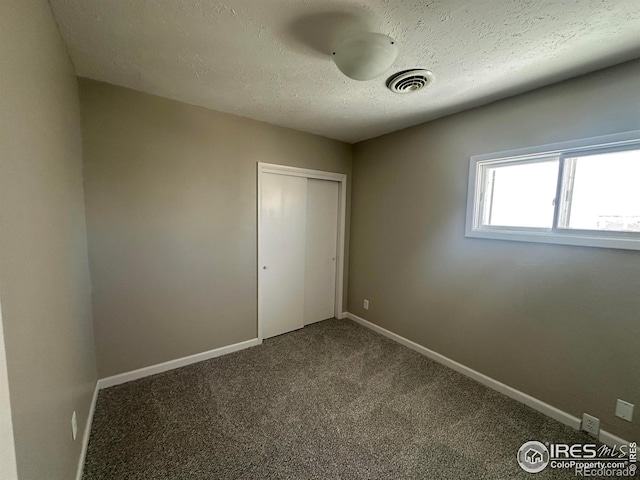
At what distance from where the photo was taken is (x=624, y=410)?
1.58 meters

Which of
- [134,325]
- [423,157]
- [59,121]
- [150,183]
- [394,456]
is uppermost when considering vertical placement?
[423,157]

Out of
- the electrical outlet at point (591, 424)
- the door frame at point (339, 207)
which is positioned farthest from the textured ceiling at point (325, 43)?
the electrical outlet at point (591, 424)

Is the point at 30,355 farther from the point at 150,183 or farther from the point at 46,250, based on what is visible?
the point at 150,183

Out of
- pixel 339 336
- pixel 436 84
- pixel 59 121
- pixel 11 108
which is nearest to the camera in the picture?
pixel 11 108

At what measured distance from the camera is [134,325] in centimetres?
217

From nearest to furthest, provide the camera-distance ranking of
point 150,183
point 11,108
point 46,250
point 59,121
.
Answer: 1. point 11,108
2. point 46,250
3. point 59,121
4. point 150,183

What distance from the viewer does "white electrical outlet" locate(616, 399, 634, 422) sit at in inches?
61.4

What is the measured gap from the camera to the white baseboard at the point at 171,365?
2109 millimetres

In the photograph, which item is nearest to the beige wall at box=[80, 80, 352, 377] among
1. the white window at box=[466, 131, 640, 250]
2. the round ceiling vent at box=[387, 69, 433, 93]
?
the round ceiling vent at box=[387, 69, 433, 93]

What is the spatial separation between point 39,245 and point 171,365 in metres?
1.82

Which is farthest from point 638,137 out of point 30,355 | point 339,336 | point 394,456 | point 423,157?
point 30,355

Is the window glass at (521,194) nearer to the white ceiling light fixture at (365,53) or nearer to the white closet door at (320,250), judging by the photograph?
the white ceiling light fixture at (365,53)

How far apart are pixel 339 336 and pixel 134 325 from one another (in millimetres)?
2129

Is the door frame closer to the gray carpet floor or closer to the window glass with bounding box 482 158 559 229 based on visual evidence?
the gray carpet floor
